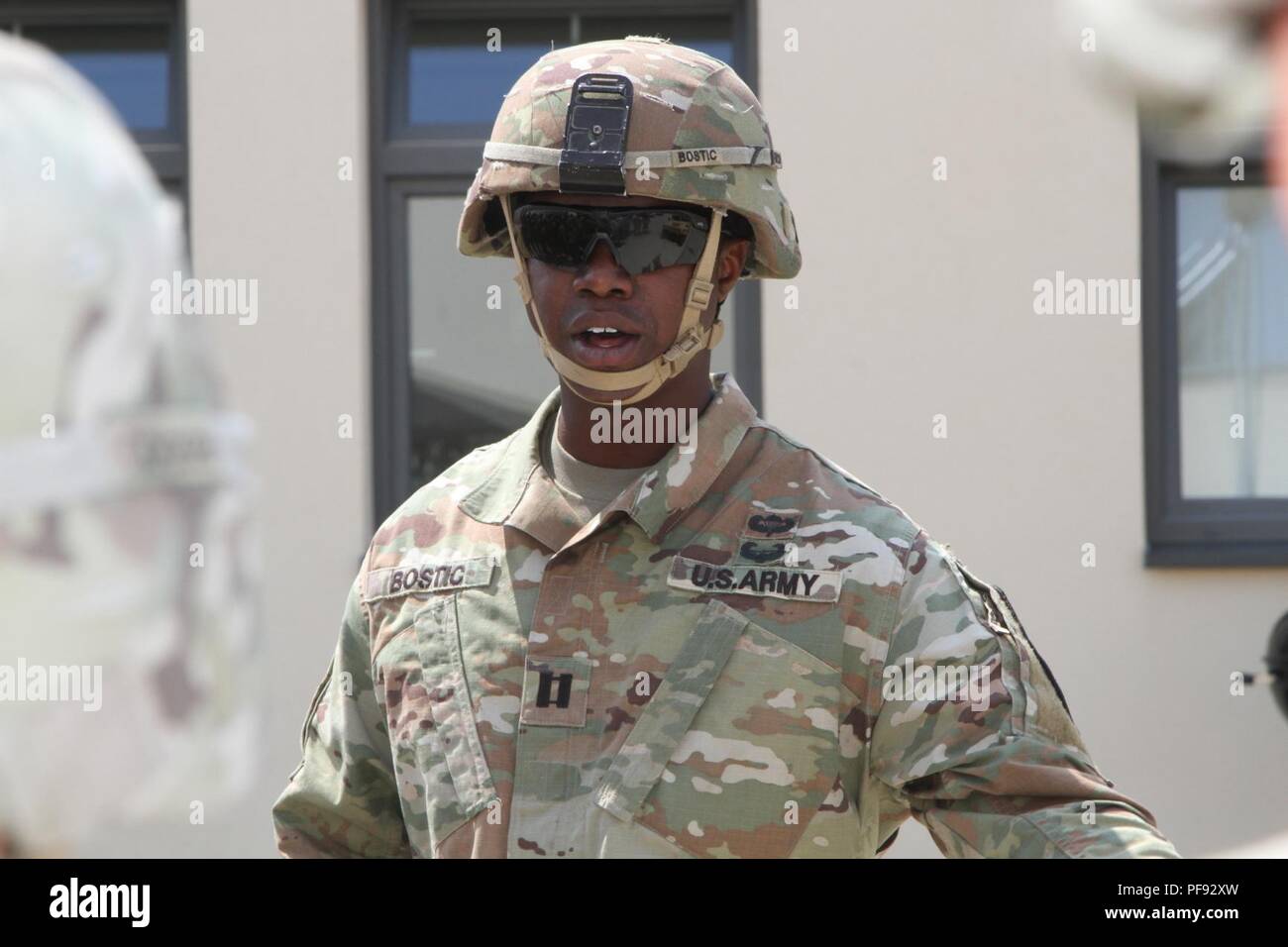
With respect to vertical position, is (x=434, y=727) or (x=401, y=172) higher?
(x=401, y=172)

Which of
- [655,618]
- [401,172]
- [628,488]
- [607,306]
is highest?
[401,172]

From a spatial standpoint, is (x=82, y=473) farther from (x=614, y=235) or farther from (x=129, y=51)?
(x=129, y=51)

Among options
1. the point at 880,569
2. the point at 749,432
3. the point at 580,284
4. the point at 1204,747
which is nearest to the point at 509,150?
the point at 580,284

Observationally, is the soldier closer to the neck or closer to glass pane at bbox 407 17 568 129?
the neck

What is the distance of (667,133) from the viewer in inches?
101

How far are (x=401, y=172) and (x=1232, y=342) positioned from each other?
8.08ft

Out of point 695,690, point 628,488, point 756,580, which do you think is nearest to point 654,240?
point 628,488

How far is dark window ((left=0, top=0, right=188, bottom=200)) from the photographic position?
19.1 feet

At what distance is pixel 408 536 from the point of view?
2.69 m

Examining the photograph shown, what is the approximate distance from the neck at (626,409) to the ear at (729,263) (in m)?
0.11

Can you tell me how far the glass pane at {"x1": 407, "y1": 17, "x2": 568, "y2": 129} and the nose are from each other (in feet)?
11.0

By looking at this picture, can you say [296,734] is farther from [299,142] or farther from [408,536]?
[408,536]

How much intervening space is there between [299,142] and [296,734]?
5.48ft

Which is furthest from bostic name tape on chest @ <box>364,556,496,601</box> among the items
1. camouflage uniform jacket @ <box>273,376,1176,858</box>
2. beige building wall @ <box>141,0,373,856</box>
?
beige building wall @ <box>141,0,373,856</box>
